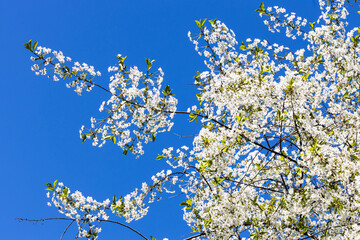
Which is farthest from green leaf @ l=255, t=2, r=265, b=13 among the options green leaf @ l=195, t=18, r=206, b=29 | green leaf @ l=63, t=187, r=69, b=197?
green leaf @ l=63, t=187, r=69, b=197

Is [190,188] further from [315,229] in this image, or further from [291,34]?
[291,34]

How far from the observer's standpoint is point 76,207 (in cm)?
592

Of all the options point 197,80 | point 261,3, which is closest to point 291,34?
point 261,3

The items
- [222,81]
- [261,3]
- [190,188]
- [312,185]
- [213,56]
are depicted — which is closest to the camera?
[312,185]

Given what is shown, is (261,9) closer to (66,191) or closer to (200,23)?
(200,23)

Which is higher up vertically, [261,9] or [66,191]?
[261,9]

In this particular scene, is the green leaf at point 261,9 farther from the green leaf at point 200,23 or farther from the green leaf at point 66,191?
the green leaf at point 66,191

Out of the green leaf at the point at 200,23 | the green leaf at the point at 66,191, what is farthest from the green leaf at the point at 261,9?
the green leaf at the point at 66,191

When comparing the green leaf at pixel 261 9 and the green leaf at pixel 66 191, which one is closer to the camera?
the green leaf at pixel 66 191

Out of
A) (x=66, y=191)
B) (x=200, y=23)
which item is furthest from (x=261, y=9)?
(x=66, y=191)

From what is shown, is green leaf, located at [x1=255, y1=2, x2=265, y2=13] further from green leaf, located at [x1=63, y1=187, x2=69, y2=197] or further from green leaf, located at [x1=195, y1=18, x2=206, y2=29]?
green leaf, located at [x1=63, y1=187, x2=69, y2=197]

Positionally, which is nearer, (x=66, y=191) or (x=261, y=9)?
(x=66, y=191)

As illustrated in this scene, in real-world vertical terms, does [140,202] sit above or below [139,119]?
below

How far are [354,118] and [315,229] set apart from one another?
6.78 ft
